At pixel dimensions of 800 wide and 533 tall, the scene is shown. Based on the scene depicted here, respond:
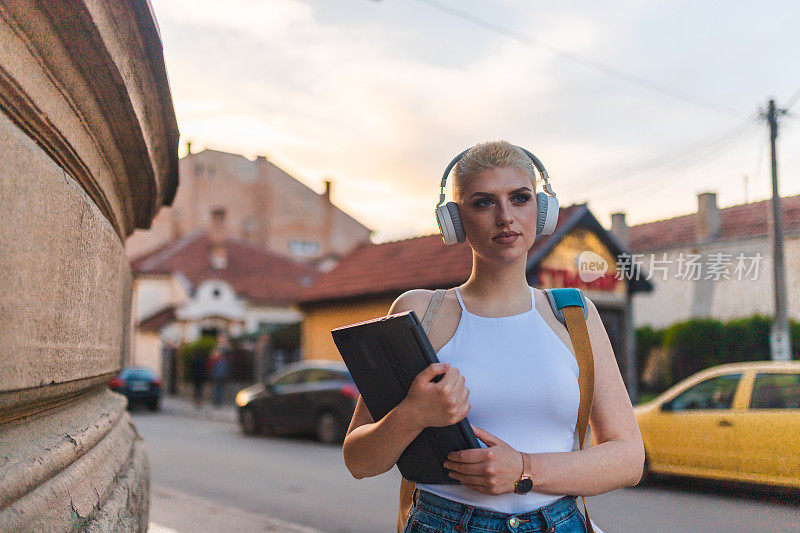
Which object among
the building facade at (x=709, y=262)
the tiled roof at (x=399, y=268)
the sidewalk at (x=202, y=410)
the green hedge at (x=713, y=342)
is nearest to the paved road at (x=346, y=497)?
the sidewalk at (x=202, y=410)

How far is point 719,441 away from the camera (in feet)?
27.3

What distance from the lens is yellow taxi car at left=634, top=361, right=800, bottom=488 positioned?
7711 mm

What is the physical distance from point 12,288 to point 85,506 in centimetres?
74

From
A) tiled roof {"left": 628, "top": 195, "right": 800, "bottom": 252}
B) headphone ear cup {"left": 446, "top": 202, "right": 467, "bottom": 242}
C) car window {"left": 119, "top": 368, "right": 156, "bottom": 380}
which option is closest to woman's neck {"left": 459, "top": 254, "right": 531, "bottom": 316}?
headphone ear cup {"left": 446, "top": 202, "right": 467, "bottom": 242}

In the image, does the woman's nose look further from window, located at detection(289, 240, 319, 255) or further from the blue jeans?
window, located at detection(289, 240, 319, 255)

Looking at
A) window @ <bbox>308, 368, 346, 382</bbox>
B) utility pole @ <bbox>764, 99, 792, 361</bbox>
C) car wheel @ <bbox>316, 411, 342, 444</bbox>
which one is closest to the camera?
car wheel @ <bbox>316, 411, 342, 444</bbox>

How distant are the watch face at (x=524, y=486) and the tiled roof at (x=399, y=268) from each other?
54.1 ft

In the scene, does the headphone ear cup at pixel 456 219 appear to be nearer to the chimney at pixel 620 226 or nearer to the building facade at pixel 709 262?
the building facade at pixel 709 262

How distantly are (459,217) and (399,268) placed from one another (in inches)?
776

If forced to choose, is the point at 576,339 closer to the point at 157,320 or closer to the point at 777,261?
the point at 777,261

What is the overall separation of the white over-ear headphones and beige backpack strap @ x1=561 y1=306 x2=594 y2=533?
0.91 feet

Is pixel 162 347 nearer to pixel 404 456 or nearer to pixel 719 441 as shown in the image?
pixel 719 441

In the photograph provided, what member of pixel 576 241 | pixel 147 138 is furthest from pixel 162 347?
pixel 147 138

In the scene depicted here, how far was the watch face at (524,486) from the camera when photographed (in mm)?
1789
